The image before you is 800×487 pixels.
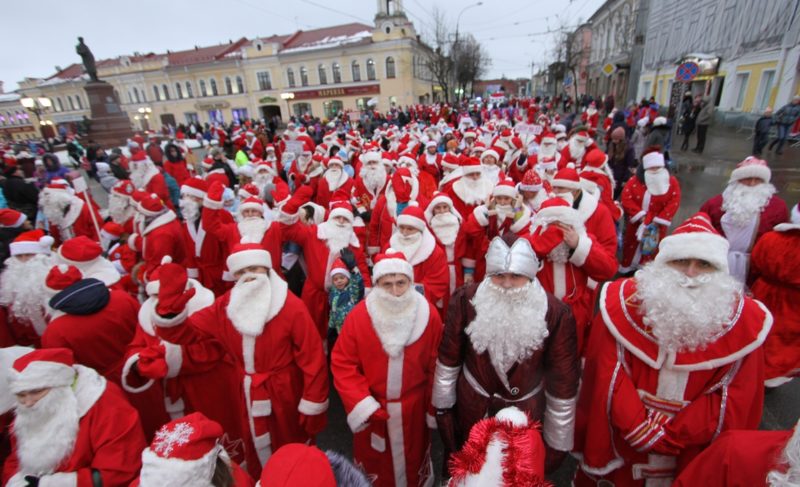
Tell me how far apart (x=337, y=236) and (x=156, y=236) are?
2199 millimetres

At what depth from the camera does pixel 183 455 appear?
5.17 ft

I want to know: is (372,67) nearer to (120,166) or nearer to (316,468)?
(120,166)

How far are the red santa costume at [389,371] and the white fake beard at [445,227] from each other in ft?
5.95

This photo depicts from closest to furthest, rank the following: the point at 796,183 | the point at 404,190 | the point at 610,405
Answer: the point at 610,405 → the point at 404,190 → the point at 796,183

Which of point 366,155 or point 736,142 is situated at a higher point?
point 366,155

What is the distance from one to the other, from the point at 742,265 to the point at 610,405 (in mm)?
2918

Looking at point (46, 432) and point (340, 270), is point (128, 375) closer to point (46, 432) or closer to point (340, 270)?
point (46, 432)

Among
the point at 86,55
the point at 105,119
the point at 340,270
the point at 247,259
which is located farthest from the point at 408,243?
the point at 86,55

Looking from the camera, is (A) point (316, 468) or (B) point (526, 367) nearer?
(A) point (316, 468)

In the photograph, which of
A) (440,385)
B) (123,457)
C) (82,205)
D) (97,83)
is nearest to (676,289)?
(440,385)

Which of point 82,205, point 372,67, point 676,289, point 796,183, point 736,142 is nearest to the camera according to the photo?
point 676,289

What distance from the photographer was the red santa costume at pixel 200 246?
16.4 feet

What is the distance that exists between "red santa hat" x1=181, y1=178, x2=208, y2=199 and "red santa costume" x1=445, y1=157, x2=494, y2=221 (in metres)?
3.66

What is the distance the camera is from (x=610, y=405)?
2.14m
